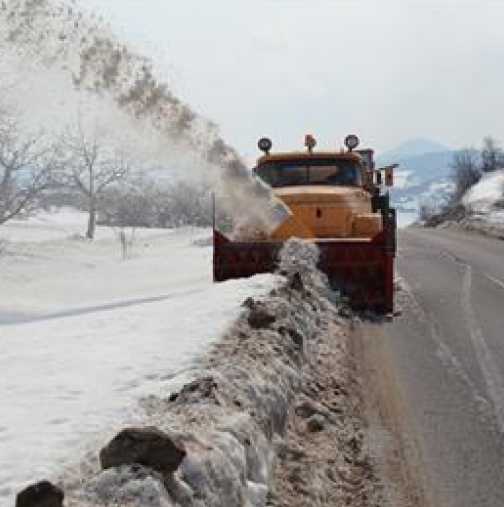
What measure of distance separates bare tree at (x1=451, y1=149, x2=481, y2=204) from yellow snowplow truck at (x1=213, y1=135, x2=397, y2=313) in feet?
168

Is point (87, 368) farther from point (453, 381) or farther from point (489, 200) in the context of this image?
point (489, 200)

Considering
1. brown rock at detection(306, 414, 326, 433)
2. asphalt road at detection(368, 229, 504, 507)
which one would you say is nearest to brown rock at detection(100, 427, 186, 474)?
asphalt road at detection(368, 229, 504, 507)

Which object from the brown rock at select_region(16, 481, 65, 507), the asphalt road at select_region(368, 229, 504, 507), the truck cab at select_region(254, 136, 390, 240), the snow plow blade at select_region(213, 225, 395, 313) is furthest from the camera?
the truck cab at select_region(254, 136, 390, 240)

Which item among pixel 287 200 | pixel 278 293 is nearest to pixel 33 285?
pixel 287 200

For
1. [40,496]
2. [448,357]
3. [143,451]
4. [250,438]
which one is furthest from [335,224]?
[40,496]

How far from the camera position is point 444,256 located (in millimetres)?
20781

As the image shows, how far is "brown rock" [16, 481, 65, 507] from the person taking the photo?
2910mm

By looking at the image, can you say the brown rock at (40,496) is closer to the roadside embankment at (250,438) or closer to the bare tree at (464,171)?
the roadside embankment at (250,438)

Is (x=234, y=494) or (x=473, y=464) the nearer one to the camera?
A: (x=234, y=494)

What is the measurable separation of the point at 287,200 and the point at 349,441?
6448mm

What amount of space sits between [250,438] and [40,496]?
5.69ft

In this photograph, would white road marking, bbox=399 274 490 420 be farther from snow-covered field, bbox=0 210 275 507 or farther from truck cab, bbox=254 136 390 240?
snow-covered field, bbox=0 210 275 507

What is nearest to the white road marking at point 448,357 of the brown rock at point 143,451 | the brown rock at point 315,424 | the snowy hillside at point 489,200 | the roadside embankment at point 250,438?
the roadside embankment at point 250,438

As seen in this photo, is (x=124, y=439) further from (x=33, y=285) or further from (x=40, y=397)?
(x=33, y=285)
